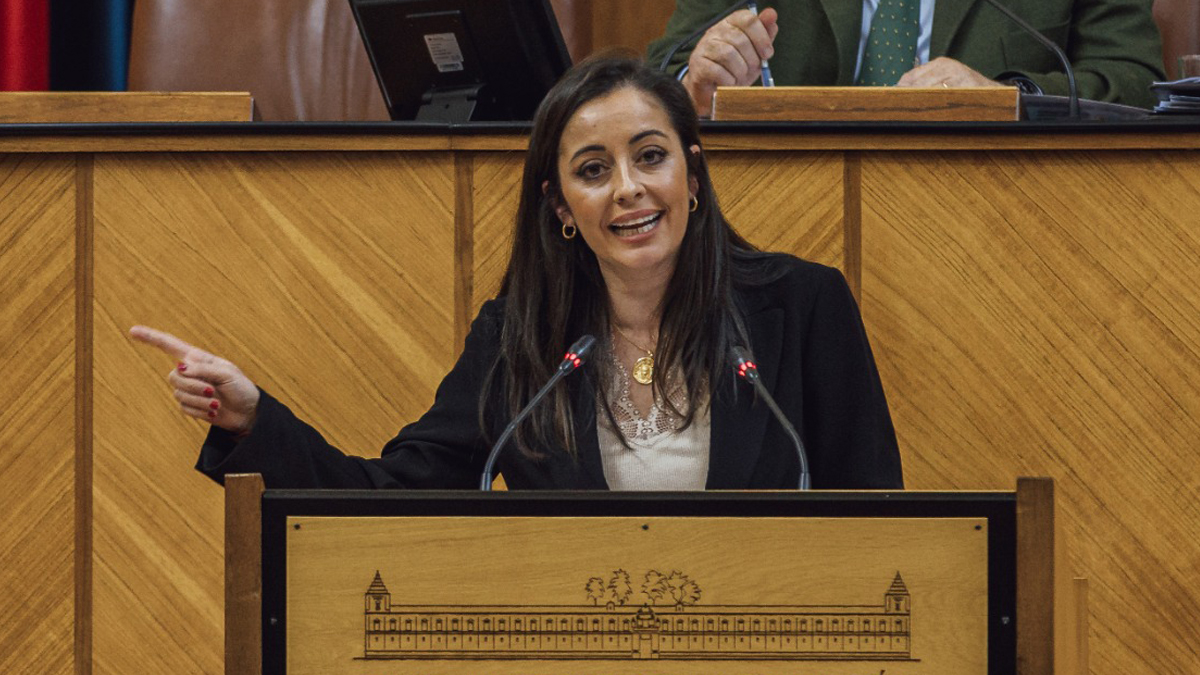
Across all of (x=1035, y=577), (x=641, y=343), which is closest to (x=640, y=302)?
(x=641, y=343)

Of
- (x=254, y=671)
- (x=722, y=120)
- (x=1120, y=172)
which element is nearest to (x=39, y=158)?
(x=722, y=120)

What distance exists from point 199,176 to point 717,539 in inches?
48.3

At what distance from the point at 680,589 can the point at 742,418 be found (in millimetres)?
570

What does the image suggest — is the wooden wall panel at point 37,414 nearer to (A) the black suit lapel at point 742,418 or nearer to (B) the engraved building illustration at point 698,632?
(A) the black suit lapel at point 742,418

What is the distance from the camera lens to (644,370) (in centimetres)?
A: 179

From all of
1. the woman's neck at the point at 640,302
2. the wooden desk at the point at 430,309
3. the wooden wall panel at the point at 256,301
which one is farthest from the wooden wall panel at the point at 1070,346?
the wooden wall panel at the point at 256,301

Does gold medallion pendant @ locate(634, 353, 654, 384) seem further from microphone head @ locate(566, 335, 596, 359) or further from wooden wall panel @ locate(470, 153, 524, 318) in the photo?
wooden wall panel @ locate(470, 153, 524, 318)

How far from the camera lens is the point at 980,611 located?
3.80 feet

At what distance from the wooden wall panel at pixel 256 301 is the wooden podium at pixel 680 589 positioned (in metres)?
0.94

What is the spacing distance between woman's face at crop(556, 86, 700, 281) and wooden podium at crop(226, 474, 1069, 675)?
0.64 meters

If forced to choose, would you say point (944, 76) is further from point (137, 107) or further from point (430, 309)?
point (137, 107)

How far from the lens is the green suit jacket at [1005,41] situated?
8.45 feet

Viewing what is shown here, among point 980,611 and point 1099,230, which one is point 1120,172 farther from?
point 980,611

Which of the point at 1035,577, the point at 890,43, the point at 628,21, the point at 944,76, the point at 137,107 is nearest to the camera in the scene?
the point at 1035,577
